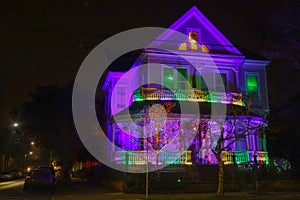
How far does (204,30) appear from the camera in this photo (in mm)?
28031

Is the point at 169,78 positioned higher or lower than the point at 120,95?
higher

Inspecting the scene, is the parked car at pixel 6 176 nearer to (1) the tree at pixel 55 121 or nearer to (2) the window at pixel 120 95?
(1) the tree at pixel 55 121

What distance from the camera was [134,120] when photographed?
2314 centimetres

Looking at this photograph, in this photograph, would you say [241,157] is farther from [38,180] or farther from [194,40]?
[38,180]

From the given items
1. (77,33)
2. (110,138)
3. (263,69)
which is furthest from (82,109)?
(263,69)

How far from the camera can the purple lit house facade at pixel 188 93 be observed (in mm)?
21547

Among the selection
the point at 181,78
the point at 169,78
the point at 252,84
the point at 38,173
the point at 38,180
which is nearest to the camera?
the point at 38,180

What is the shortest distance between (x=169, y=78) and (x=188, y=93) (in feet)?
7.20

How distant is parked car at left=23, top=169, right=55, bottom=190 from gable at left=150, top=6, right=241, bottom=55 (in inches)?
561

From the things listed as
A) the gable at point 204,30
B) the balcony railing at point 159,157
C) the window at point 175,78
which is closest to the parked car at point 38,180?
the balcony railing at point 159,157

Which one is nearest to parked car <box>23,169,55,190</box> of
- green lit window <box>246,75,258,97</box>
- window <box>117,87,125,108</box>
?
window <box>117,87,125,108</box>

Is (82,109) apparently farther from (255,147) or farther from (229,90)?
(255,147)

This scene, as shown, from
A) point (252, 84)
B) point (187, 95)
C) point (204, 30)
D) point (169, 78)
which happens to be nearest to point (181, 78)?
point (169, 78)

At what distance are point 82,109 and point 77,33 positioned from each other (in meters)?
10.1
